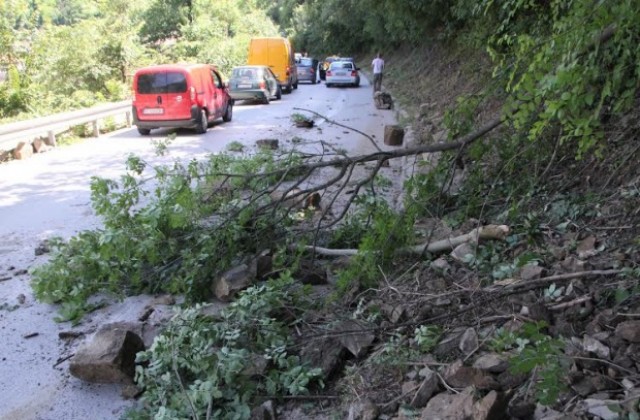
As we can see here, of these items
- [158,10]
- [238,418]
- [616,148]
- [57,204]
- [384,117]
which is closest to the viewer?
[238,418]

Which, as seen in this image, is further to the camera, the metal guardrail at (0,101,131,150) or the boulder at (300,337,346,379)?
the metal guardrail at (0,101,131,150)

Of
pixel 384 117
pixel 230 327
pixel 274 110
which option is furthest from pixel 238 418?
pixel 274 110

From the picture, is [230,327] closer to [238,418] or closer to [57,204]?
[238,418]

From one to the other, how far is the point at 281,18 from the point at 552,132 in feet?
247

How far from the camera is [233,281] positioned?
17.2 feet

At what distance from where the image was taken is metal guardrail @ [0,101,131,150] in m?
12.9

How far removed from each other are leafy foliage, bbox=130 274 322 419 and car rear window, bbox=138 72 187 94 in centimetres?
1244

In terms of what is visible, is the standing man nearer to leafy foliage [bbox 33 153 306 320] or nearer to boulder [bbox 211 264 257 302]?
leafy foliage [bbox 33 153 306 320]

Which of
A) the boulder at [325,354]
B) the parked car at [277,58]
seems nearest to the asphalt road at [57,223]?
the boulder at [325,354]

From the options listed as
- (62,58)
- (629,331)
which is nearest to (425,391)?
(629,331)

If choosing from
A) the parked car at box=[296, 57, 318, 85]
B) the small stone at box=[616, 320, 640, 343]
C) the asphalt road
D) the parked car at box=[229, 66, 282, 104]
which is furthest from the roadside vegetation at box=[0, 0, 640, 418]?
the parked car at box=[296, 57, 318, 85]

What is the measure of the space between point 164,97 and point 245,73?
918 centimetres

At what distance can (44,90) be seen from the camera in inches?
838

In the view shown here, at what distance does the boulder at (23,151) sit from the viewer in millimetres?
13094
